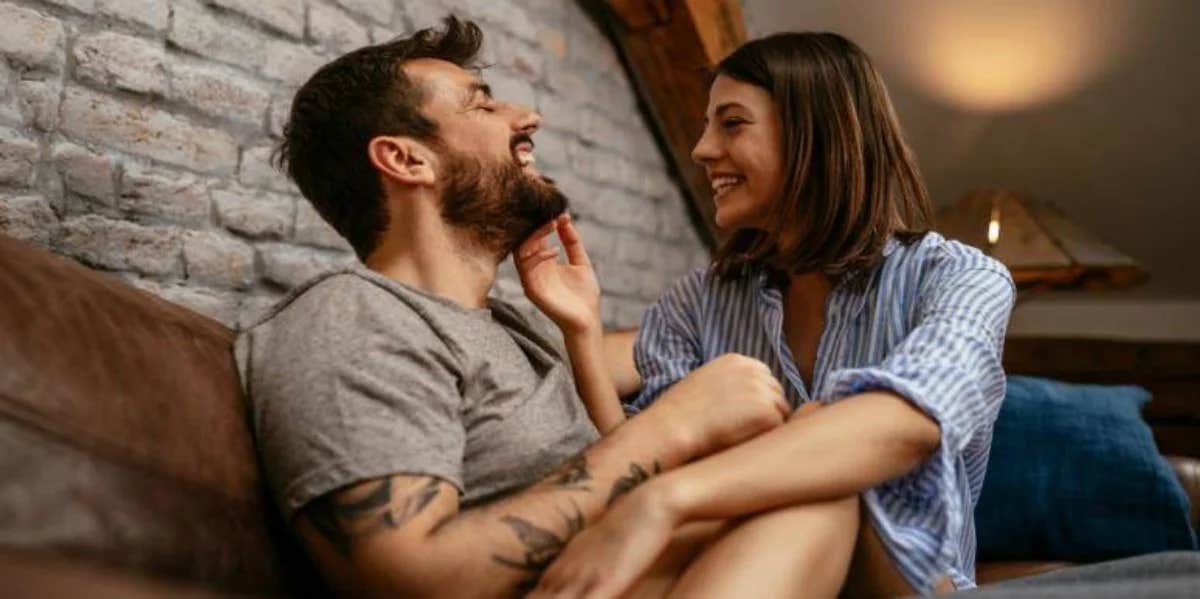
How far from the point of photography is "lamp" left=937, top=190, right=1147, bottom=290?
122 inches

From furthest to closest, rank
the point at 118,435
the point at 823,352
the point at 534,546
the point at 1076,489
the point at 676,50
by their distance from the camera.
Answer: the point at 676,50 < the point at 1076,489 < the point at 823,352 < the point at 534,546 < the point at 118,435

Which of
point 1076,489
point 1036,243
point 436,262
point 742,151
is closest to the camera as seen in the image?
point 436,262

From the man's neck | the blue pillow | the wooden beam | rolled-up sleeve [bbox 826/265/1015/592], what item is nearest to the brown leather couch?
the man's neck

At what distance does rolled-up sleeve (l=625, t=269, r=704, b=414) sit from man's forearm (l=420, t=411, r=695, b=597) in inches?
19.8

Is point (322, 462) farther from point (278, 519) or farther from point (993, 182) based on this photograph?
point (993, 182)

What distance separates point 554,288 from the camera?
1524 mm

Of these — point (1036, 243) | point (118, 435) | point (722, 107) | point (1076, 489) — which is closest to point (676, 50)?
point (1036, 243)

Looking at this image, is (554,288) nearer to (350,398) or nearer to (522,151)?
(522,151)

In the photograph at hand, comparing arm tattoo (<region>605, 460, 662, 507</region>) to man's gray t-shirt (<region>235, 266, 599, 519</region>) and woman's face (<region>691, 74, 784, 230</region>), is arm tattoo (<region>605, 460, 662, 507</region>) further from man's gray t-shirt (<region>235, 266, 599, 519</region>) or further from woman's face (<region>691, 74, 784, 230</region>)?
woman's face (<region>691, 74, 784, 230</region>)

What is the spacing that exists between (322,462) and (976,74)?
2.80 metres

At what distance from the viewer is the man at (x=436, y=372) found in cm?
96

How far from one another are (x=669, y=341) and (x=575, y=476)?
0.66 m

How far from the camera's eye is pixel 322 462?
0.97 m

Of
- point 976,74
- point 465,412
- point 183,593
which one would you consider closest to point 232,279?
point 465,412
